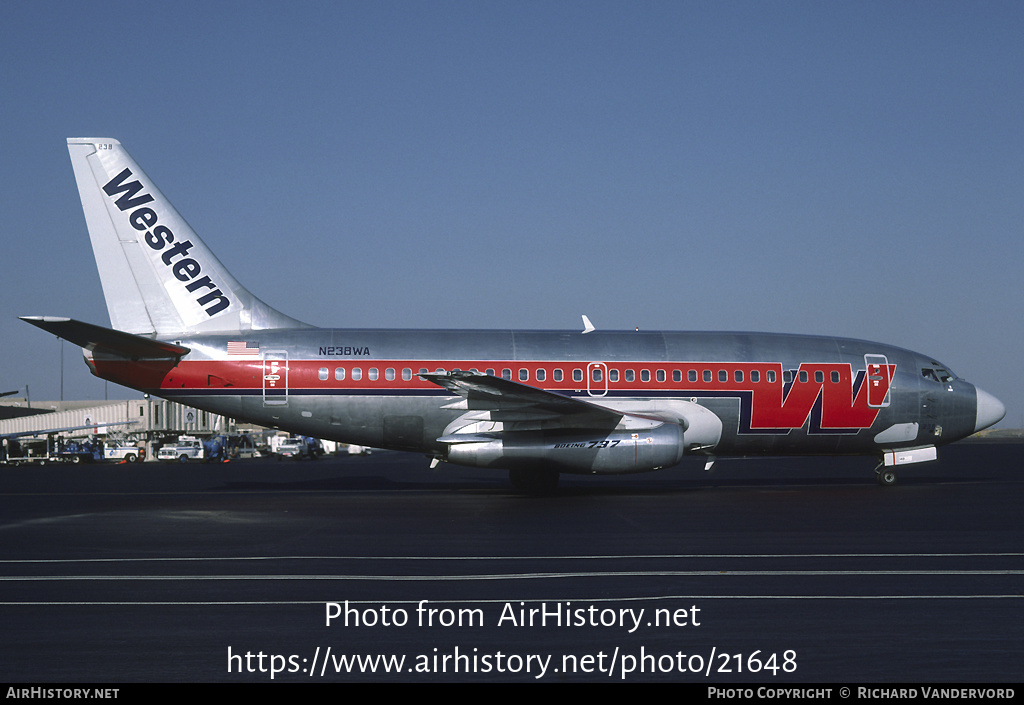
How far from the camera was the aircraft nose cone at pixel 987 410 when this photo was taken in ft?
92.3

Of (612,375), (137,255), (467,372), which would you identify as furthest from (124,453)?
(612,375)

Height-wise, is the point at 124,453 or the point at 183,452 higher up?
the point at 183,452

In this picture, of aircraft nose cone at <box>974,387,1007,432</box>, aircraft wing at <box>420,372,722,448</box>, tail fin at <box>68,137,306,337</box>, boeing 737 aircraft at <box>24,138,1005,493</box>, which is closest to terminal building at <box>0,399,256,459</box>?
tail fin at <box>68,137,306,337</box>

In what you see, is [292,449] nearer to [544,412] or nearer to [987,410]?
[544,412]

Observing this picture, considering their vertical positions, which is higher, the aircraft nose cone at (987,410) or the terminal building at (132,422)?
the aircraft nose cone at (987,410)

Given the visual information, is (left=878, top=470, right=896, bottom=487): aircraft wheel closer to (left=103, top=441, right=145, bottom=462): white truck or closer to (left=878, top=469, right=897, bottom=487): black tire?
(left=878, top=469, right=897, bottom=487): black tire

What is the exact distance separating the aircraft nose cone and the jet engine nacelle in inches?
440

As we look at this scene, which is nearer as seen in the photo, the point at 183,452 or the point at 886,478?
the point at 886,478

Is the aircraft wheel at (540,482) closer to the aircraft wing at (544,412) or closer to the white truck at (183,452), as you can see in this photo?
the aircraft wing at (544,412)

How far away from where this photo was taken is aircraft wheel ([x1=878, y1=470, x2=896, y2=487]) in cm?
2700

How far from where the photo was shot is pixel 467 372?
24266 millimetres

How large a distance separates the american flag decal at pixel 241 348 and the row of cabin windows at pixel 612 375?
190cm

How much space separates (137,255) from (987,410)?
25.8 meters

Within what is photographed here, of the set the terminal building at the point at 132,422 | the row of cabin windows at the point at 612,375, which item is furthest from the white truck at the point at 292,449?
the row of cabin windows at the point at 612,375
